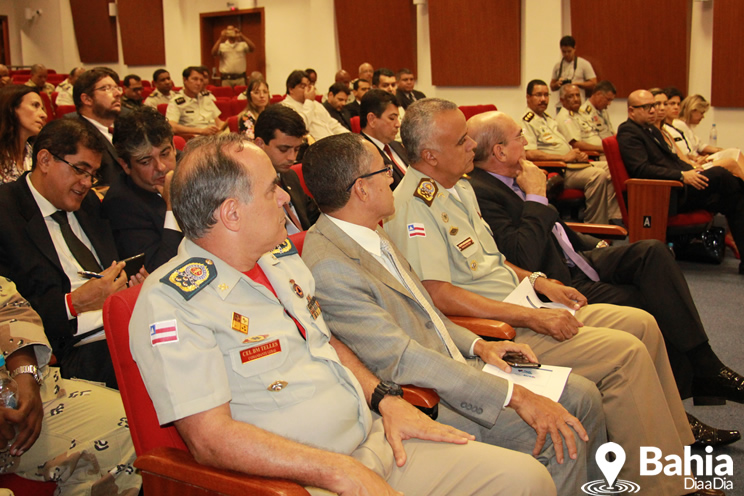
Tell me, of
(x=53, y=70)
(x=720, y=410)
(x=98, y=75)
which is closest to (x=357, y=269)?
(x=720, y=410)

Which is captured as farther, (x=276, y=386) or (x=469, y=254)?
(x=469, y=254)

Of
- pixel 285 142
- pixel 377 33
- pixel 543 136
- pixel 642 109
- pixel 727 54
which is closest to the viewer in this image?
pixel 285 142

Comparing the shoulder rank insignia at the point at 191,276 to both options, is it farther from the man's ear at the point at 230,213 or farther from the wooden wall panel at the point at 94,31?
the wooden wall panel at the point at 94,31

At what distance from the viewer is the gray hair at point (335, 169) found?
1.84 m

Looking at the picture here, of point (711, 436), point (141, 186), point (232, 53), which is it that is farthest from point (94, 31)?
point (711, 436)

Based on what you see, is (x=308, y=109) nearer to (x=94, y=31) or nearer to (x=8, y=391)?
(x=8, y=391)

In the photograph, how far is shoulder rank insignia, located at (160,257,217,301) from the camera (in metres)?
1.30

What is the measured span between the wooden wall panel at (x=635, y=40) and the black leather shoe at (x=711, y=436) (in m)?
6.28

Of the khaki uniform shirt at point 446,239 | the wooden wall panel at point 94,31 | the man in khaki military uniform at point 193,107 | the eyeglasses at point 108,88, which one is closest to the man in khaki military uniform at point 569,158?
the khaki uniform shirt at point 446,239

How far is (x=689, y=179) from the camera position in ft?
14.2

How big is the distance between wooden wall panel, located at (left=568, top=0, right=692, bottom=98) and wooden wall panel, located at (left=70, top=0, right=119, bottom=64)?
9.51 meters

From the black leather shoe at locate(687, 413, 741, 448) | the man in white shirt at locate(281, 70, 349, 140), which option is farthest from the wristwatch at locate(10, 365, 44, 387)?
the man in white shirt at locate(281, 70, 349, 140)

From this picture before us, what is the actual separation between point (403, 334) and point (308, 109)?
547 cm

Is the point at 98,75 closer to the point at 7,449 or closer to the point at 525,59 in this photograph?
the point at 7,449
